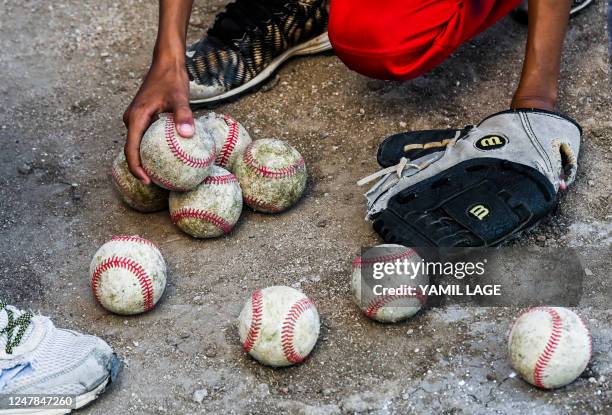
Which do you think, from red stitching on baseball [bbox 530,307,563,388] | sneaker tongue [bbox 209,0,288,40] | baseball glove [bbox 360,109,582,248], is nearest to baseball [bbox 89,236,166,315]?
baseball glove [bbox 360,109,582,248]

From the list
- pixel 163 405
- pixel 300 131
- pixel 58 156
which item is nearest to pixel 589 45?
pixel 300 131

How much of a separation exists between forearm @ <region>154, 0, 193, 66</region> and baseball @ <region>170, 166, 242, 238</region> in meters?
0.51

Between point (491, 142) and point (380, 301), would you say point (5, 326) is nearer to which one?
point (380, 301)

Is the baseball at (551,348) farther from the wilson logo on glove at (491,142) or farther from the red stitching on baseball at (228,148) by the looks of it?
the red stitching on baseball at (228,148)

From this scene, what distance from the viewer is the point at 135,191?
389cm

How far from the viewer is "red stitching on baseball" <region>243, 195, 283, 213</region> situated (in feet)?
12.9

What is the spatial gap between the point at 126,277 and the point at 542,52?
2139 millimetres

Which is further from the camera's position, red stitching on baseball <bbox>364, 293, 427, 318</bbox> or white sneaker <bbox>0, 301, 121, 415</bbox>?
red stitching on baseball <bbox>364, 293, 427, 318</bbox>

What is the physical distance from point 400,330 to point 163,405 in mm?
927

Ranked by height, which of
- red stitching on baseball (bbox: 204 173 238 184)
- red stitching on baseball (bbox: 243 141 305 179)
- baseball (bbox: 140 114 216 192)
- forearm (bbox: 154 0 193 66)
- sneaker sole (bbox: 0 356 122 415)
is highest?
forearm (bbox: 154 0 193 66)

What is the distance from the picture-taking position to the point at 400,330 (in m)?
3.39

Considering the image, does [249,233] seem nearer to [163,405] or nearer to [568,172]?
[163,405]

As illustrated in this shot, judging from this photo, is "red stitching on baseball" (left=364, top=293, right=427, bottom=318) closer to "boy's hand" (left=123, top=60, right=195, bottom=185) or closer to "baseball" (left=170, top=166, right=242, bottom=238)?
"baseball" (left=170, top=166, right=242, bottom=238)

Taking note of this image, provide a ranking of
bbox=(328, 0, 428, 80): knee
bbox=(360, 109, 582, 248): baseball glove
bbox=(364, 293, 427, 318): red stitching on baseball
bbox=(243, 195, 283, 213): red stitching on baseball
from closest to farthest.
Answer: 1. bbox=(364, 293, 427, 318): red stitching on baseball
2. bbox=(360, 109, 582, 248): baseball glove
3. bbox=(243, 195, 283, 213): red stitching on baseball
4. bbox=(328, 0, 428, 80): knee
